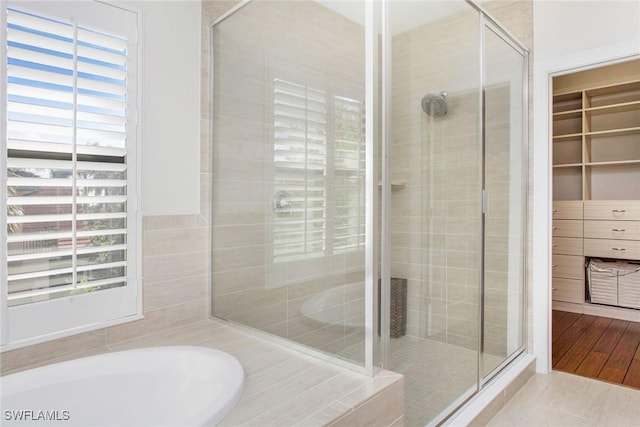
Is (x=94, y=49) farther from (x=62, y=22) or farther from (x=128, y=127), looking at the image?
(x=128, y=127)

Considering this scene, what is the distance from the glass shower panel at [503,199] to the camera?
2.22 metres

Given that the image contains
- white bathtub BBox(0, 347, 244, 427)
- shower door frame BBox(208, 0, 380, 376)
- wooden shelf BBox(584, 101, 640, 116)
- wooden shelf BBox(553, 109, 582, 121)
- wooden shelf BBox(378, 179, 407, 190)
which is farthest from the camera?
wooden shelf BBox(553, 109, 582, 121)

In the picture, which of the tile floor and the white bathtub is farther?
the tile floor

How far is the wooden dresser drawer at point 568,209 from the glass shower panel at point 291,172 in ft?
11.4

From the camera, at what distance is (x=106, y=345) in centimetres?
178

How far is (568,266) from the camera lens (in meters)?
4.12

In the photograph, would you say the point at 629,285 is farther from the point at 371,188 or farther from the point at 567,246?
the point at 371,188

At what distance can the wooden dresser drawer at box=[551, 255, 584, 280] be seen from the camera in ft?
13.3

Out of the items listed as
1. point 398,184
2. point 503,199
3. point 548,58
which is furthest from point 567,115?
point 398,184

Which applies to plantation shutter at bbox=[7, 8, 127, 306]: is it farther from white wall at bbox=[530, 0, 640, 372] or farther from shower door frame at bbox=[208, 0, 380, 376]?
white wall at bbox=[530, 0, 640, 372]

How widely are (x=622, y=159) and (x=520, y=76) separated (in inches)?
96.1

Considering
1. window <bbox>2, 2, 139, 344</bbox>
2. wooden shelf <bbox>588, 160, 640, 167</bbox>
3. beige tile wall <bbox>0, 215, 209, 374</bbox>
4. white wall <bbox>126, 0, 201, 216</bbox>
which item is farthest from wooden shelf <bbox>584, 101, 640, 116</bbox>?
window <bbox>2, 2, 139, 344</bbox>

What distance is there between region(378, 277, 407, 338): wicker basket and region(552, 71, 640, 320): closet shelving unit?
10.7ft

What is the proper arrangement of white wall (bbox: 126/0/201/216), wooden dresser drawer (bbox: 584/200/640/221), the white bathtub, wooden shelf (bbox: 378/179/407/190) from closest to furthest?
the white bathtub < wooden shelf (bbox: 378/179/407/190) < white wall (bbox: 126/0/201/216) < wooden dresser drawer (bbox: 584/200/640/221)
